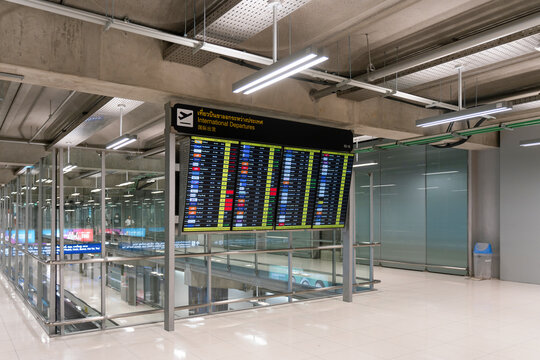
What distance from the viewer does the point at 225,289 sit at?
699 centimetres

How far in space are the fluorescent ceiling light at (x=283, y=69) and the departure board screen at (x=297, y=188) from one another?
6.12ft

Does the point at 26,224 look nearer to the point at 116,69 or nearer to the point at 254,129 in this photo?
the point at 116,69

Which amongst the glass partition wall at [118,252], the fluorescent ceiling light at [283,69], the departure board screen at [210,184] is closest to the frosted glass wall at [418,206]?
the glass partition wall at [118,252]

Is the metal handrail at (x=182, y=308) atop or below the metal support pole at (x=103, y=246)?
below

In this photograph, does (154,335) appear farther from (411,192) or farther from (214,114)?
(411,192)

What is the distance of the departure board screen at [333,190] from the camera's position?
692cm

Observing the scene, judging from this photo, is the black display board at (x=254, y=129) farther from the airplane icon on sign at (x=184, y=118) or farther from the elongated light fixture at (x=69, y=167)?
the elongated light fixture at (x=69, y=167)

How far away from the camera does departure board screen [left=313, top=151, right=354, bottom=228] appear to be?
6.92 metres

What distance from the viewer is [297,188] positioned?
6.60m

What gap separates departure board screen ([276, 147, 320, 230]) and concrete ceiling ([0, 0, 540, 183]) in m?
0.68

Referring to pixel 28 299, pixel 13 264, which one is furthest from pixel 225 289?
pixel 13 264

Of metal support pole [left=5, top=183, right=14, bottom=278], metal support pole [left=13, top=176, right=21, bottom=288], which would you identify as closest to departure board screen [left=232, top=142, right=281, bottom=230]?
metal support pole [left=13, top=176, right=21, bottom=288]

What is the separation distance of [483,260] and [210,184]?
303 inches

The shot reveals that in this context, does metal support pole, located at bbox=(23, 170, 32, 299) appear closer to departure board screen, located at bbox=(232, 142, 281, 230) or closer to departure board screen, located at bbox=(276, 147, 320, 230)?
departure board screen, located at bbox=(232, 142, 281, 230)
